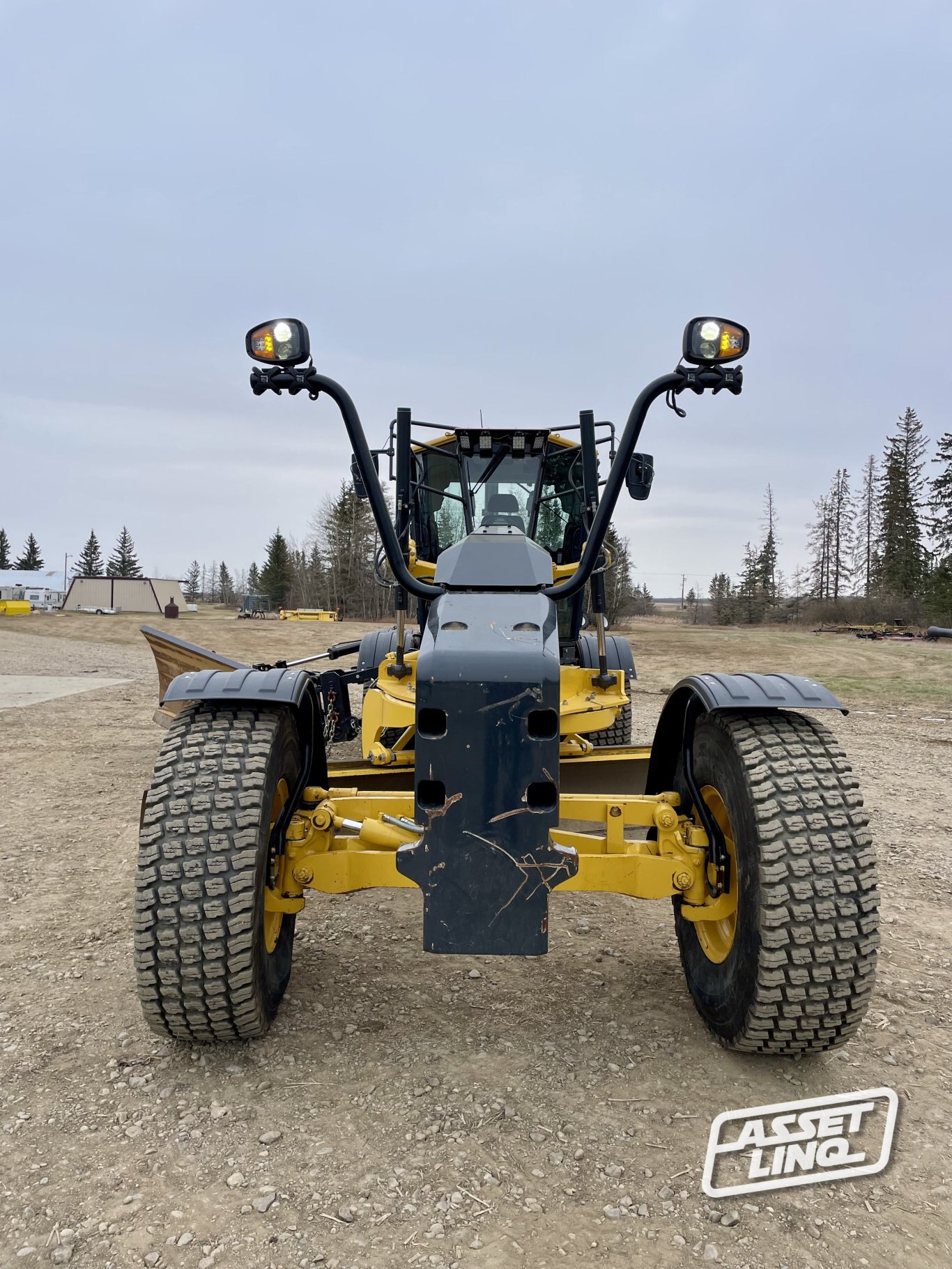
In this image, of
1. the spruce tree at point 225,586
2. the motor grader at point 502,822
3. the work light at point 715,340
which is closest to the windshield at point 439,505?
the motor grader at point 502,822

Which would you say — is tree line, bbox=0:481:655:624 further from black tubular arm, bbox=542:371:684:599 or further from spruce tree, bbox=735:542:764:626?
black tubular arm, bbox=542:371:684:599

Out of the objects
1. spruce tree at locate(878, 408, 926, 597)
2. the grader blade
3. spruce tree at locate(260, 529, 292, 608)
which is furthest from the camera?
spruce tree at locate(260, 529, 292, 608)

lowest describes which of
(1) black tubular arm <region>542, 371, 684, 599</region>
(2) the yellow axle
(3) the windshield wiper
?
(2) the yellow axle

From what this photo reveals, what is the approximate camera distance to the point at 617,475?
3.03 metres

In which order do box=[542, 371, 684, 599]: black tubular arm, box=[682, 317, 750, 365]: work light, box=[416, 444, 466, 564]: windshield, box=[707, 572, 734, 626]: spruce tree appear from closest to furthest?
1. box=[682, 317, 750, 365]: work light
2. box=[542, 371, 684, 599]: black tubular arm
3. box=[416, 444, 466, 564]: windshield
4. box=[707, 572, 734, 626]: spruce tree

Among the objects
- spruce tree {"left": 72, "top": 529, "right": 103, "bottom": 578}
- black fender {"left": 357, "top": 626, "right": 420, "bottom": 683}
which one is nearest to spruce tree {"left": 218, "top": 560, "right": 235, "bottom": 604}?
spruce tree {"left": 72, "top": 529, "right": 103, "bottom": 578}

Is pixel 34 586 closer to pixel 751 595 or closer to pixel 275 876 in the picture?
pixel 751 595

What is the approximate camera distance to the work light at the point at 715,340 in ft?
9.07

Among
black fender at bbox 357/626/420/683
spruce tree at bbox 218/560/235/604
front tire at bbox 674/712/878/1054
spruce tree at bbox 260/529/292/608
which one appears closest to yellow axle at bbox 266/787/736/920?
front tire at bbox 674/712/878/1054

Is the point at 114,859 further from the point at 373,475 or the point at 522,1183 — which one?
the point at 522,1183

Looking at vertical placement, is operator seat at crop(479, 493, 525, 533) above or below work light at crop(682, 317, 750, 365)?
below

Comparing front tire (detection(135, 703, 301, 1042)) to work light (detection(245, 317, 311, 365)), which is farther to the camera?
work light (detection(245, 317, 311, 365))

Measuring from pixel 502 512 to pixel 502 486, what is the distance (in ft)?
0.53

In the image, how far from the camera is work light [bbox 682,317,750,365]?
9.07ft
